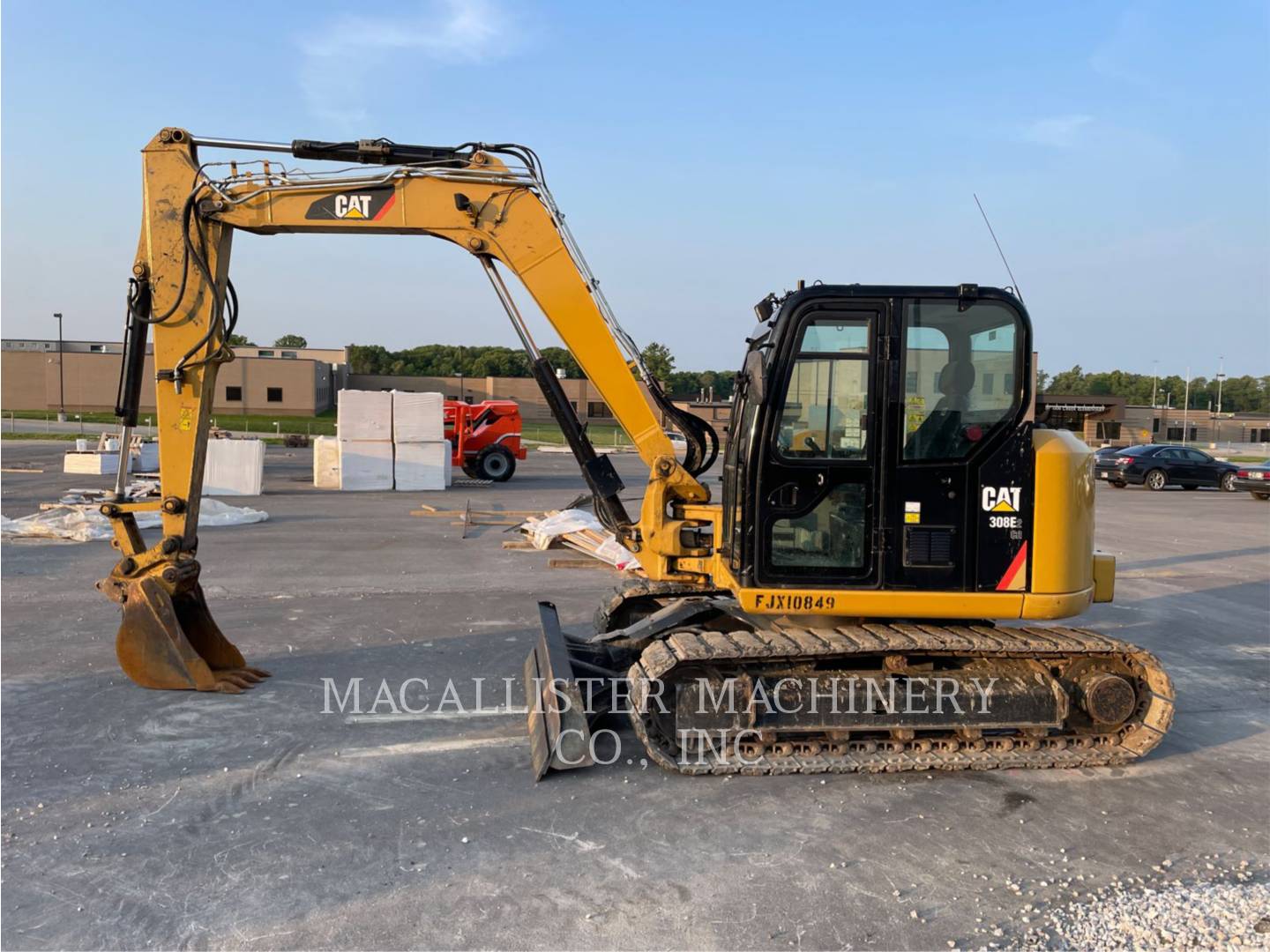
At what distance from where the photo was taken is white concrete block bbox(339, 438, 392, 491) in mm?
20656

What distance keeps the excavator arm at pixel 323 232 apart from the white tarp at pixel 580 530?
5188mm

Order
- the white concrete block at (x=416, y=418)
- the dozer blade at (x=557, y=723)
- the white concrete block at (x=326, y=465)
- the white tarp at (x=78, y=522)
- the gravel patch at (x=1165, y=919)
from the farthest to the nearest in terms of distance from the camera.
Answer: the white concrete block at (x=326, y=465) < the white concrete block at (x=416, y=418) < the white tarp at (x=78, y=522) < the dozer blade at (x=557, y=723) < the gravel patch at (x=1165, y=919)

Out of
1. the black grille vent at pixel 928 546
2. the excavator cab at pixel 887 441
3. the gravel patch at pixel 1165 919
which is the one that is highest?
the excavator cab at pixel 887 441

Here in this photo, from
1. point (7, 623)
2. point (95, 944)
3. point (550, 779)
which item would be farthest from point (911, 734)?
point (7, 623)

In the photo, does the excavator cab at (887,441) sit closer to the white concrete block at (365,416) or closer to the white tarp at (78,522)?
the white tarp at (78,522)

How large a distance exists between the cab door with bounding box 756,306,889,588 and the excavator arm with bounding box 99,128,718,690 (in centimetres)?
98

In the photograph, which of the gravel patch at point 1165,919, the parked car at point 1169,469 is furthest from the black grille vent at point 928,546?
the parked car at point 1169,469

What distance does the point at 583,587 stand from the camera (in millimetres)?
10977

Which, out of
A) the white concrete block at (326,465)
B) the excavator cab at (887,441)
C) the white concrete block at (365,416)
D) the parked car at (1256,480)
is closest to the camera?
the excavator cab at (887,441)

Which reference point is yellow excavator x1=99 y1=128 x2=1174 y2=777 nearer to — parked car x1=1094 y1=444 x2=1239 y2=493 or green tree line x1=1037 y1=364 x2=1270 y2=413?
parked car x1=1094 y1=444 x2=1239 y2=493

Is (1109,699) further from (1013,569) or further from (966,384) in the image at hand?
(966,384)

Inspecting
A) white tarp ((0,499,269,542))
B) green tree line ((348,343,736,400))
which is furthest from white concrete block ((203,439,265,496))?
green tree line ((348,343,736,400))

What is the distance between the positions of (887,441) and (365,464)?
17.1m

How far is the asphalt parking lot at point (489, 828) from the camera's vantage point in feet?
12.5
